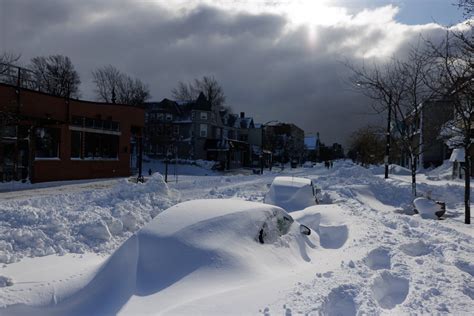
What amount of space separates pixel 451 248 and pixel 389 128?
16.3 meters

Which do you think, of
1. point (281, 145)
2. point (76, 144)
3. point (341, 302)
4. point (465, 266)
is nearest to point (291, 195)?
point (465, 266)

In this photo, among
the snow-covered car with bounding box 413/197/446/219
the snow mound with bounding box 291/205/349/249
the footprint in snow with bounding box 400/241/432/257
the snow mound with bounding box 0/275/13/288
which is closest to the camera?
the snow mound with bounding box 0/275/13/288

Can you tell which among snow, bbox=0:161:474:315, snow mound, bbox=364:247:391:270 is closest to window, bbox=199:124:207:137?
snow, bbox=0:161:474:315

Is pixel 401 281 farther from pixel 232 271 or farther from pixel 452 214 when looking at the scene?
pixel 452 214

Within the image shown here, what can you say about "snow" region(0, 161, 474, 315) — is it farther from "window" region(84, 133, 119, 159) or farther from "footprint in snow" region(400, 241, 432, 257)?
"window" region(84, 133, 119, 159)

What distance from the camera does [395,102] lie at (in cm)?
1862

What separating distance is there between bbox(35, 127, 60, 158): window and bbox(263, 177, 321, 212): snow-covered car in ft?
48.0

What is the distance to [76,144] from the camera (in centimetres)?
2389

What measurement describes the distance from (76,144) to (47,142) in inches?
89.4

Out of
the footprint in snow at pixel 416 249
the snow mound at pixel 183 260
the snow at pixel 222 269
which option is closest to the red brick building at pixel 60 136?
the snow at pixel 222 269

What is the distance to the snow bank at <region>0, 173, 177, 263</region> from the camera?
7.23 metres

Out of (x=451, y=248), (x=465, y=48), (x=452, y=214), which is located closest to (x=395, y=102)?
(x=452, y=214)

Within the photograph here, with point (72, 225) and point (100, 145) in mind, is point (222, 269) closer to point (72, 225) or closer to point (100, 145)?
point (72, 225)

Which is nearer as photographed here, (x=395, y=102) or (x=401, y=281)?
(x=401, y=281)
